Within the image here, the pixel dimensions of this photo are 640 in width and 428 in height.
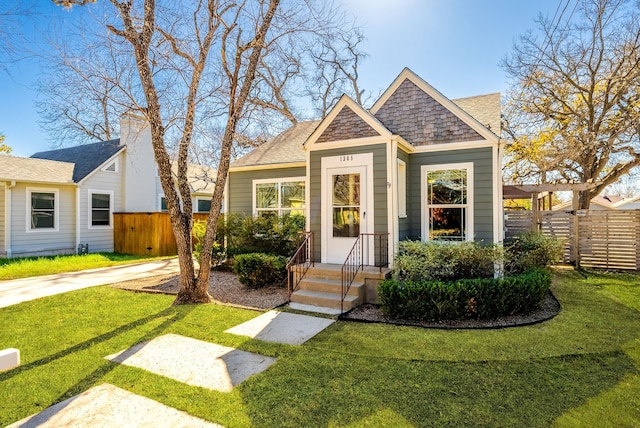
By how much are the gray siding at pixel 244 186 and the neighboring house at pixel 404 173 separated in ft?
7.93

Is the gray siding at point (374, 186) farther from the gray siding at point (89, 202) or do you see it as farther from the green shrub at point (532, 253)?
the gray siding at point (89, 202)

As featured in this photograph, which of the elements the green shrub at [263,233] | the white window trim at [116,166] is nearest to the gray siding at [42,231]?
the white window trim at [116,166]

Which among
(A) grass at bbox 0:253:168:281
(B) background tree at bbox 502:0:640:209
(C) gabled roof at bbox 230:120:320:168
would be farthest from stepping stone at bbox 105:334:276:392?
(B) background tree at bbox 502:0:640:209

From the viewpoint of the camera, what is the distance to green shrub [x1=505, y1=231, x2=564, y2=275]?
734cm

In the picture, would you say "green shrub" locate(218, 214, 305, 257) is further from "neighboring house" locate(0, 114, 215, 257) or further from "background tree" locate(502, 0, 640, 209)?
"background tree" locate(502, 0, 640, 209)

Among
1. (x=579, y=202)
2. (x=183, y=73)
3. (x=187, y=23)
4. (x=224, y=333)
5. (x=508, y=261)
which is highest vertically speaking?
(x=187, y=23)

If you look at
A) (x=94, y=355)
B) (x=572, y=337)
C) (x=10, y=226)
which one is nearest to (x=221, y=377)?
(x=94, y=355)

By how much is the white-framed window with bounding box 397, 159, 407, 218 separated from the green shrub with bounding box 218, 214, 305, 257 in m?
2.67

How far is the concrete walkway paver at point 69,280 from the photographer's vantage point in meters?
6.96

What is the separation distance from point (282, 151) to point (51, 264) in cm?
808

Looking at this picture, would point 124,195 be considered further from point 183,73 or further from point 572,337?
point 572,337

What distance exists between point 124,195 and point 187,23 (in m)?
10.7

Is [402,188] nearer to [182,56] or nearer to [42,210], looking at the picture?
[182,56]

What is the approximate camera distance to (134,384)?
130 inches
